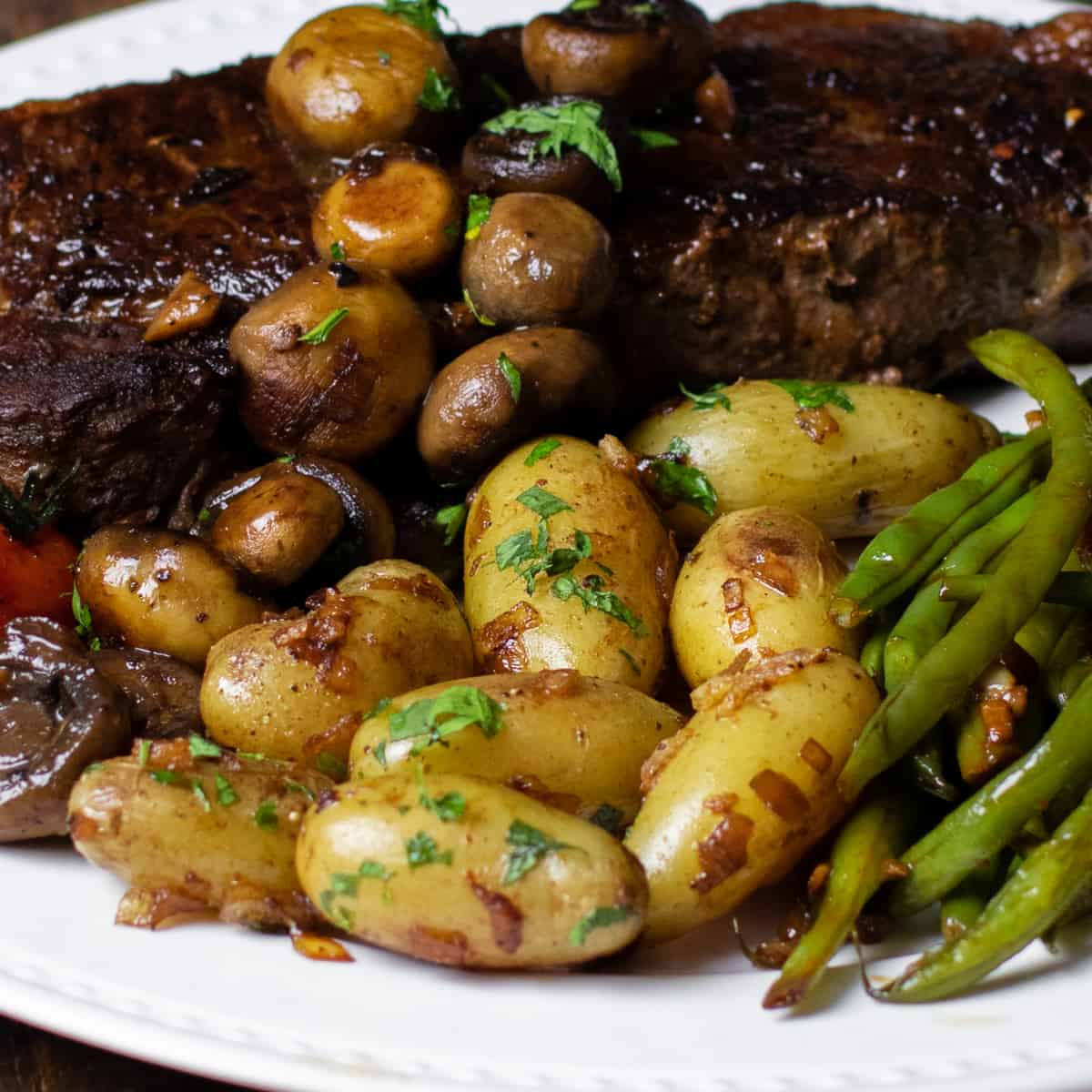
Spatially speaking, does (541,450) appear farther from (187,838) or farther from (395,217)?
(187,838)

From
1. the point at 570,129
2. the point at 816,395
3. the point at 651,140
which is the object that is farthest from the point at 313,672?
the point at 651,140

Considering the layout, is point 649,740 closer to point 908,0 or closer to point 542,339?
point 542,339

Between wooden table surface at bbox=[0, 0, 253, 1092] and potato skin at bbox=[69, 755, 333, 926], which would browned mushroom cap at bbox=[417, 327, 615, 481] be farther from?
wooden table surface at bbox=[0, 0, 253, 1092]

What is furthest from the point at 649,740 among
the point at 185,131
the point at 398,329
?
the point at 185,131

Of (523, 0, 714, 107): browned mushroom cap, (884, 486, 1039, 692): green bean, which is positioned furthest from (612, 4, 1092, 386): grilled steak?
(884, 486, 1039, 692): green bean

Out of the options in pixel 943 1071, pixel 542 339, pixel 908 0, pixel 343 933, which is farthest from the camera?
pixel 908 0

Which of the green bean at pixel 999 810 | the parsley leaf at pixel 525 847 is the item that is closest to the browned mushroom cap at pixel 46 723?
the parsley leaf at pixel 525 847
